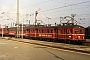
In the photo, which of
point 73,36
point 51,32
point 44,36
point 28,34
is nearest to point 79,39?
point 73,36

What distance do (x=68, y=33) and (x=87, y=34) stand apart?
1765 cm

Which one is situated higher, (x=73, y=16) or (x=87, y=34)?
(x=73, y=16)

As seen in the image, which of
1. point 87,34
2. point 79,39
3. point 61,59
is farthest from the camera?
point 87,34

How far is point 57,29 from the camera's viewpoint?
37.0m

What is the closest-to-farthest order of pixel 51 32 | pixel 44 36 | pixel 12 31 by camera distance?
pixel 51 32
pixel 44 36
pixel 12 31

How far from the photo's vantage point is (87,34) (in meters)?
49.4

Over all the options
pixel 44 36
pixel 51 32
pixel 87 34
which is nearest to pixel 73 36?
pixel 51 32

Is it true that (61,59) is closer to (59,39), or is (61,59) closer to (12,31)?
(59,39)

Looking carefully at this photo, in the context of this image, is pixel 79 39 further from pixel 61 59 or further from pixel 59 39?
pixel 61 59

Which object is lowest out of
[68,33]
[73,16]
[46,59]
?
[46,59]

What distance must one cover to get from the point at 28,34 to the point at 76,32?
21.6 meters

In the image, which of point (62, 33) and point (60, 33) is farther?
point (60, 33)

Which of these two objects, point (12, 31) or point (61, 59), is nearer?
point (61, 59)

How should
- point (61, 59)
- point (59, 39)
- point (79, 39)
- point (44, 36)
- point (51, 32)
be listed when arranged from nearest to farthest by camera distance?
point (61, 59)
point (79, 39)
point (59, 39)
point (51, 32)
point (44, 36)
